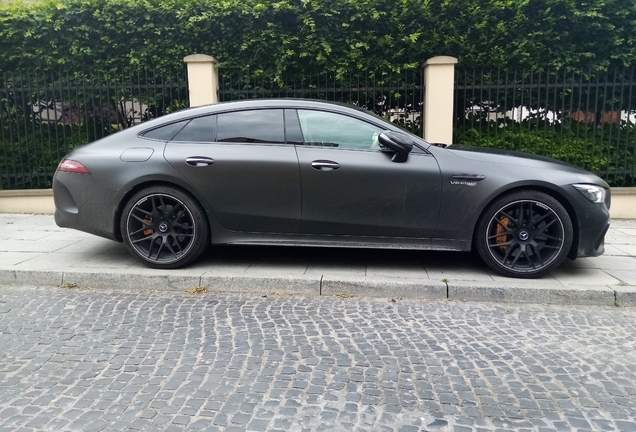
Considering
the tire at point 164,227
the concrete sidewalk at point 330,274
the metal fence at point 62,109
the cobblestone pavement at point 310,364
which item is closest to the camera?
the cobblestone pavement at point 310,364

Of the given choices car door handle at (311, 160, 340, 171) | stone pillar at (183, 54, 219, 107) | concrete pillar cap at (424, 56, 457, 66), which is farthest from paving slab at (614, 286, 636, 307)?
stone pillar at (183, 54, 219, 107)

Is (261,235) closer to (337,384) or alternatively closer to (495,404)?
(337,384)

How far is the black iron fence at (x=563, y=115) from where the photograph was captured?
7812mm

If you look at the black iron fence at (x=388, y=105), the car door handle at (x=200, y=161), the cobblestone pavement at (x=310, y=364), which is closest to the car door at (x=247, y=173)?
the car door handle at (x=200, y=161)

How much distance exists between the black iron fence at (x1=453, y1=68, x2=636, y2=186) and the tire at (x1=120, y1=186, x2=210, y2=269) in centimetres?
483

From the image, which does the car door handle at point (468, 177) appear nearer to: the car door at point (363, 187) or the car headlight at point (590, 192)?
the car door at point (363, 187)

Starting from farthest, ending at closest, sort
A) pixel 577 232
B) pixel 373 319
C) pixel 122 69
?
1. pixel 122 69
2. pixel 577 232
3. pixel 373 319

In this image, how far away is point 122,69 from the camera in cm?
834

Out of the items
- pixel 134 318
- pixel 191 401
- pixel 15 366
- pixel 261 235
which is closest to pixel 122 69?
pixel 261 235

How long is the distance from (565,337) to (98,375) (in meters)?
3.34

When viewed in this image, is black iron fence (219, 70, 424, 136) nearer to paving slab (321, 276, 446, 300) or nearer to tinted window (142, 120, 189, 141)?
tinted window (142, 120, 189, 141)

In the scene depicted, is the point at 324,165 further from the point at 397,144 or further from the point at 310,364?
the point at 310,364

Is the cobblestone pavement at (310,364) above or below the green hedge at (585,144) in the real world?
below

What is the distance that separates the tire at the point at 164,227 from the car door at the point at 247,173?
206mm
